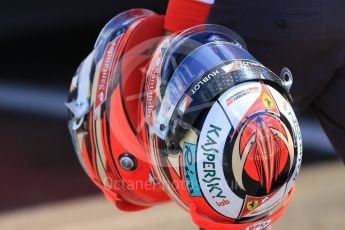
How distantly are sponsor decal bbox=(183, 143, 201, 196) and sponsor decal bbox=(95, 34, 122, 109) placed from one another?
0.41m

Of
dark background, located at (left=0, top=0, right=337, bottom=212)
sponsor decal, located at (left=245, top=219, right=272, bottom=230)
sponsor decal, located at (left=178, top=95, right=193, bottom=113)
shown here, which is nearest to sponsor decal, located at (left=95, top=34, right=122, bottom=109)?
sponsor decal, located at (left=178, top=95, right=193, bottom=113)

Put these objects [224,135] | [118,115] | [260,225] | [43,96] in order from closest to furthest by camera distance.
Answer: [224,135] → [260,225] → [118,115] → [43,96]

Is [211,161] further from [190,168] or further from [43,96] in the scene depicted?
[43,96]

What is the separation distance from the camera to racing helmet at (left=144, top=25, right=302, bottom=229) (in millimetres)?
1369

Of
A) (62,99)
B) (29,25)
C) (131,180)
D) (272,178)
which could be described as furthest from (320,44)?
(29,25)

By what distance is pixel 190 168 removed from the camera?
4.62 feet

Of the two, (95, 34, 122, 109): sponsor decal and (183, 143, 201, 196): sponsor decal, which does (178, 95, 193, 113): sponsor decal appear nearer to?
(183, 143, 201, 196): sponsor decal

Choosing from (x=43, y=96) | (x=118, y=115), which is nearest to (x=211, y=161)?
(x=118, y=115)

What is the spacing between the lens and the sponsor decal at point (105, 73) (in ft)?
5.76

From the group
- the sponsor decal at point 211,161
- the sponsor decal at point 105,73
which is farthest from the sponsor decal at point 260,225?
the sponsor decal at point 105,73

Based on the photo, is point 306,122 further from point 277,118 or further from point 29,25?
point 277,118

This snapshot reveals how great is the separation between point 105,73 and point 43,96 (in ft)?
9.57

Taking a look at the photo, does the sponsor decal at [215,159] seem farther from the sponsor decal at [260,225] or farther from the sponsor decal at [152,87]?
the sponsor decal at [152,87]

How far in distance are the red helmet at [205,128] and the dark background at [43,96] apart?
1655mm
